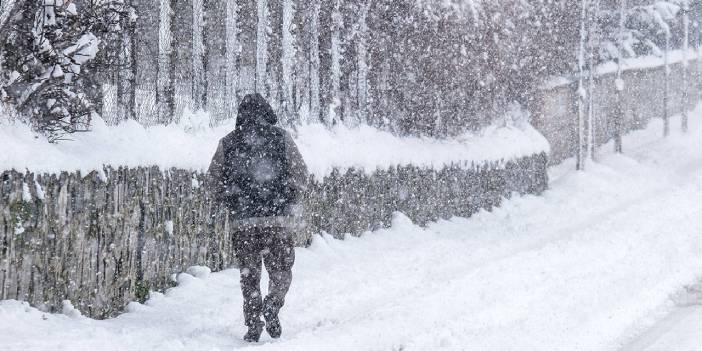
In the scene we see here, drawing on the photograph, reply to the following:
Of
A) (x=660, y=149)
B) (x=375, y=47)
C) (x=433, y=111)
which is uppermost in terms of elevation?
(x=375, y=47)

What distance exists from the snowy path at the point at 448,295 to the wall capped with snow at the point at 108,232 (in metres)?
0.21

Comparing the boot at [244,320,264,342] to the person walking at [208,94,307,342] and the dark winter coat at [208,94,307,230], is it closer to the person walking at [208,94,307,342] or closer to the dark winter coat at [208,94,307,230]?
the person walking at [208,94,307,342]

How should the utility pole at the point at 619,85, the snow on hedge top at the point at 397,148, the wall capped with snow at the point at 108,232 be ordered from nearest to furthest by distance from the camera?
the wall capped with snow at the point at 108,232 < the snow on hedge top at the point at 397,148 < the utility pole at the point at 619,85

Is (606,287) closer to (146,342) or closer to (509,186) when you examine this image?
(146,342)

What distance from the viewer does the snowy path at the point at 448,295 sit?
7410mm

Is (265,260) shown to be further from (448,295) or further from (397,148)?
(397,148)

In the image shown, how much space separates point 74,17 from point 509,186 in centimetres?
1365

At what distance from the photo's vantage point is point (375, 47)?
51.5 ft

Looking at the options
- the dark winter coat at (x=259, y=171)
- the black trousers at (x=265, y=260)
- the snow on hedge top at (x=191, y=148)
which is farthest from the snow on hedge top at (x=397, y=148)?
the black trousers at (x=265, y=260)

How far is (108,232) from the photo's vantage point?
8.44m

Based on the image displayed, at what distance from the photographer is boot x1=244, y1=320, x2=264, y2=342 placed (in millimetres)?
7469

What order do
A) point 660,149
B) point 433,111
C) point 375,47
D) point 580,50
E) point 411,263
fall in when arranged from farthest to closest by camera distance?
point 660,149 < point 580,50 < point 433,111 < point 375,47 < point 411,263

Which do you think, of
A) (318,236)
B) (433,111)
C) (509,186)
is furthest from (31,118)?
(509,186)

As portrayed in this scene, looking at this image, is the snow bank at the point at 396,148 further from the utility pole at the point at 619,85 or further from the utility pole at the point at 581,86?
the utility pole at the point at 619,85
